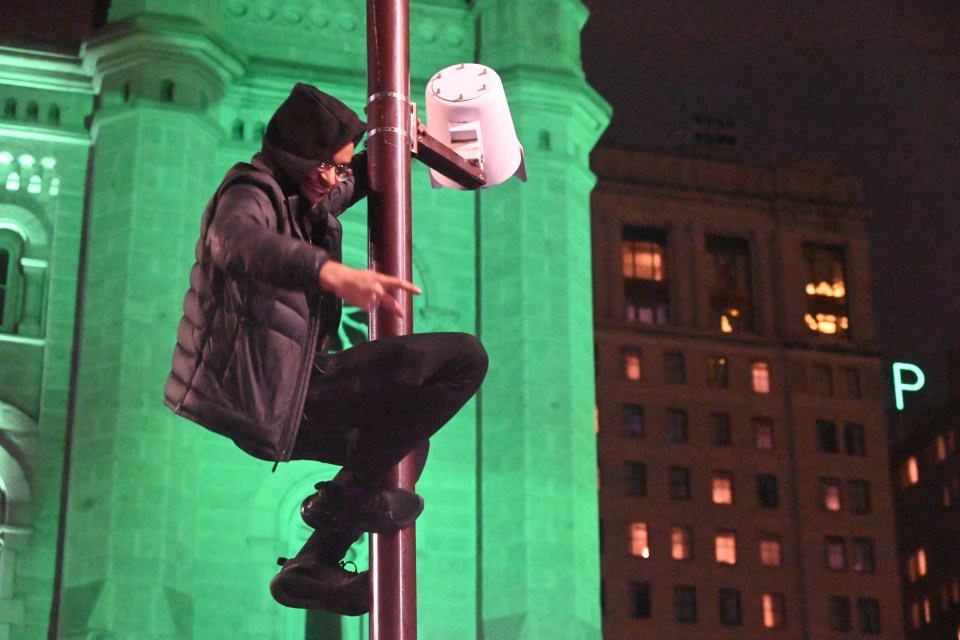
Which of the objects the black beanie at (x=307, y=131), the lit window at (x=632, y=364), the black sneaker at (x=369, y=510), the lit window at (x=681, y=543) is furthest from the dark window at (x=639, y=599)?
the black beanie at (x=307, y=131)

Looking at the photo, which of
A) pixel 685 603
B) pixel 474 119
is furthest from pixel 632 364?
pixel 474 119

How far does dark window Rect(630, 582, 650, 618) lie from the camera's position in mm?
85938

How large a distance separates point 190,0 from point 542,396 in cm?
926

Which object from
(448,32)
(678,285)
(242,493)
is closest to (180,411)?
(242,493)

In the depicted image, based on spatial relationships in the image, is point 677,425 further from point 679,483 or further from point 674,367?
point 674,367

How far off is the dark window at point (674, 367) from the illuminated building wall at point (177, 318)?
207ft

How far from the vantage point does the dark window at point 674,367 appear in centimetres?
9494

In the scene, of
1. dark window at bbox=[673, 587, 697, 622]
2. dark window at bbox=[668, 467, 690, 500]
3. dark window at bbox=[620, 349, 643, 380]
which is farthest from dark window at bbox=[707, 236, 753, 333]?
dark window at bbox=[673, 587, 697, 622]

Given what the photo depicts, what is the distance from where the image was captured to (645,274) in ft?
332

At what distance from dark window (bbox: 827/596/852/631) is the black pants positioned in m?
86.5

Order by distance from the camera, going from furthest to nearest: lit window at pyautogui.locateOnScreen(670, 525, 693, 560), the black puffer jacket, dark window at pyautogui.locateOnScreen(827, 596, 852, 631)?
dark window at pyautogui.locateOnScreen(827, 596, 852, 631), lit window at pyautogui.locateOnScreen(670, 525, 693, 560), the black puffer jacket

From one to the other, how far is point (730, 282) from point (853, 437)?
40.9ft

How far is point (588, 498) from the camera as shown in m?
29.4

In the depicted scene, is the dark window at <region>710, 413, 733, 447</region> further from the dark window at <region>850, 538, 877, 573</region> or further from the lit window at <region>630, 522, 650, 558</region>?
the dark window at <region>850, 538, 877, 573</region>
